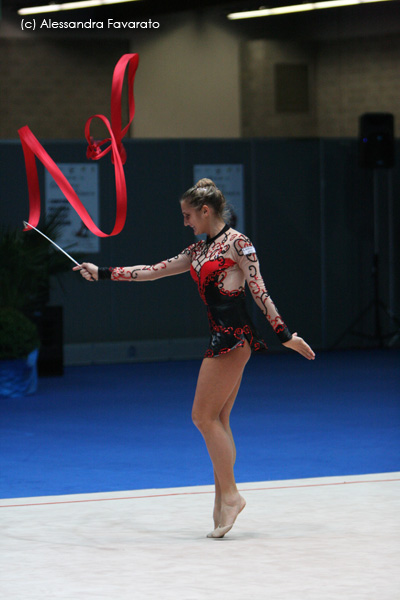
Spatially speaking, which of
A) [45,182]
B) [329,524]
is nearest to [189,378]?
[45,182]

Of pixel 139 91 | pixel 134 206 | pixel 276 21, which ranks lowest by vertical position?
pixel 134 206

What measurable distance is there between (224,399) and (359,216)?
10650 mm

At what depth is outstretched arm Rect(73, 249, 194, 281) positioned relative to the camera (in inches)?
190

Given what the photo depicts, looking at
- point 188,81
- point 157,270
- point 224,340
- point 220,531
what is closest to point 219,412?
point 224,340

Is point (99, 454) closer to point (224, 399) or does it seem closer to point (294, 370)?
point (224, 399)

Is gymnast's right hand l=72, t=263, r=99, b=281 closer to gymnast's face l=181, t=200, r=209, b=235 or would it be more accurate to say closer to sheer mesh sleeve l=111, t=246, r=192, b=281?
sheer mesh sleeve l=111, t=246, r=192, b=281

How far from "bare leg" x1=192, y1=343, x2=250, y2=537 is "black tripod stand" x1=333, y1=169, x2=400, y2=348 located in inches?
393

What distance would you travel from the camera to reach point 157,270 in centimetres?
486

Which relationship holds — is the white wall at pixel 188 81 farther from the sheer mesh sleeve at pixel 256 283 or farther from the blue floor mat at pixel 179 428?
the sheer mesh sleeve at pixel 256 283

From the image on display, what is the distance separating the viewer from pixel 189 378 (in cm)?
1189

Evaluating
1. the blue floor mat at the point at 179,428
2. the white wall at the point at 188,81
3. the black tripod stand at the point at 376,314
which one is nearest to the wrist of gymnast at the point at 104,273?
the blue floor mat at the point at 179,428

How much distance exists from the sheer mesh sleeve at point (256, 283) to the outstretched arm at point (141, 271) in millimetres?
322

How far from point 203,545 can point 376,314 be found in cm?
1028

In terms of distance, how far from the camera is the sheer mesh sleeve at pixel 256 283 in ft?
14.8
